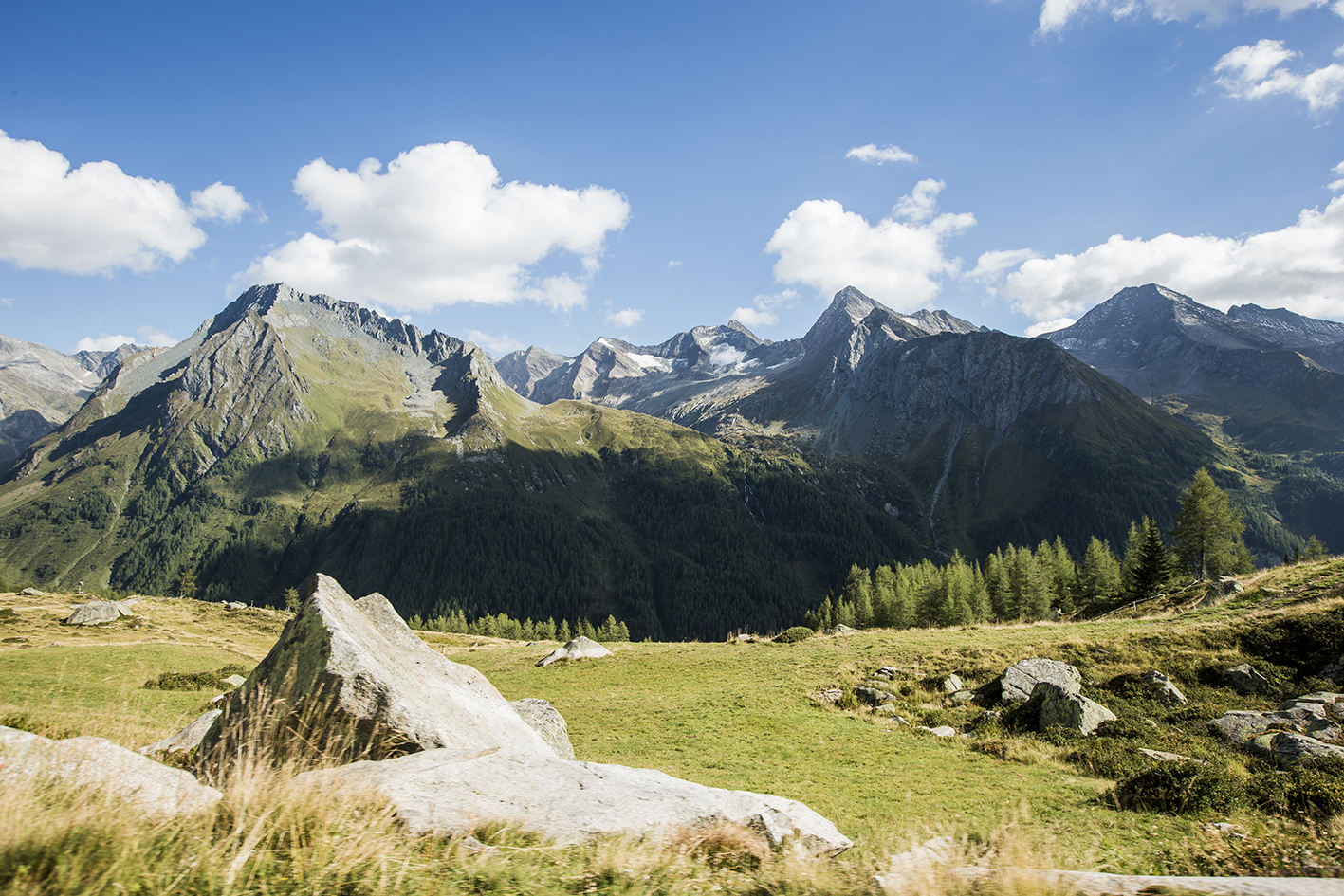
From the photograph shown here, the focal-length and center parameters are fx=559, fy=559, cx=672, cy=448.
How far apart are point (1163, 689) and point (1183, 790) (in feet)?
34.4

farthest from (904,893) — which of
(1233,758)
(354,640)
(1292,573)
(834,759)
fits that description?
(1292,573)

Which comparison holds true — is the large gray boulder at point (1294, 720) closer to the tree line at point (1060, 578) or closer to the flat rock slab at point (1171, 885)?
the flat rock slab at point (1171, 885)

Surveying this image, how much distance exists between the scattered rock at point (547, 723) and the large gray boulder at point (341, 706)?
2300 millimetres

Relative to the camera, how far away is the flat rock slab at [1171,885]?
15.8ft

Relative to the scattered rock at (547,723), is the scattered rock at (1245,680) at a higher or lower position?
higher

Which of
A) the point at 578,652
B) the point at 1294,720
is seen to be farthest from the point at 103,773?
the point at 578,652

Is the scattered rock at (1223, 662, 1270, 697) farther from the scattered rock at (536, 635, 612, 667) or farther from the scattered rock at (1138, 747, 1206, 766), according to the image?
the scattered rock at (536, 635, 612, 667)

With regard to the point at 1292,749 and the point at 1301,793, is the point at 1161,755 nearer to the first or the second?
the point at 1292,749

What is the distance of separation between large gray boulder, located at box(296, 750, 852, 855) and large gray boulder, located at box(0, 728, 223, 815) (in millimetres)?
1227

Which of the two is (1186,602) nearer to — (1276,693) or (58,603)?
(1276,693)

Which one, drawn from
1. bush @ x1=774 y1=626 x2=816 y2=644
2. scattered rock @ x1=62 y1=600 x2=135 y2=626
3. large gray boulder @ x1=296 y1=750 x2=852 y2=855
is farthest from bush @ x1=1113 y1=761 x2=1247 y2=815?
scattered rock @ x1=62 y1=600 x2=135 y2=626

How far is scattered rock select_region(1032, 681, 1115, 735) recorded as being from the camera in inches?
712

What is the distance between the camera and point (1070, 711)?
60.6 feet

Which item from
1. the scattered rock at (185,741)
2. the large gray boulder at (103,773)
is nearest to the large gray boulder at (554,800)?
the large gray boulder at (103,773)
